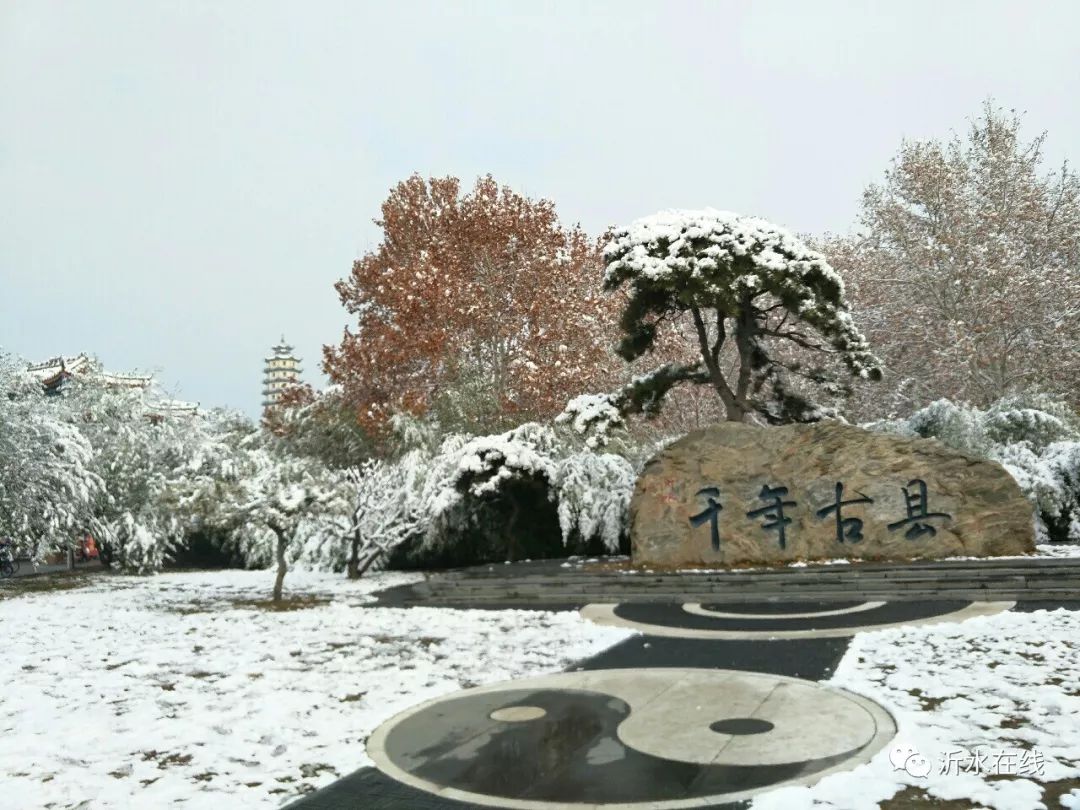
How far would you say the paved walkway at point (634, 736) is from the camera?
425 cm

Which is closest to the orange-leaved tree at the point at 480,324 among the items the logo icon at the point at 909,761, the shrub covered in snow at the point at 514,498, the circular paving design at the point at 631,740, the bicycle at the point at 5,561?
the shrub covered in snow at the point at 514,498

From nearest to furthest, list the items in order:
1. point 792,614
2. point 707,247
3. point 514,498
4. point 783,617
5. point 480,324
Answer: point 783,617 → point 792,614 → point 707,247 → point 514,498 → point 480,324

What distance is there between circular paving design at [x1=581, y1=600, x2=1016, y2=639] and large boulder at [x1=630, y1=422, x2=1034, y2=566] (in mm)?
2993

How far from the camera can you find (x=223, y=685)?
6.98 m

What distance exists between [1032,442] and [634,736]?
15524 millimetres

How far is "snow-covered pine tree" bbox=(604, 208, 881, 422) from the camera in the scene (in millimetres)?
14742

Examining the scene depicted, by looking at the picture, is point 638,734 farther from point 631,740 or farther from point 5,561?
point 5,561

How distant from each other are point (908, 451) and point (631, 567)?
16.1 ft

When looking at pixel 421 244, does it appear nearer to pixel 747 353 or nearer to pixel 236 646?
pixel 747 353

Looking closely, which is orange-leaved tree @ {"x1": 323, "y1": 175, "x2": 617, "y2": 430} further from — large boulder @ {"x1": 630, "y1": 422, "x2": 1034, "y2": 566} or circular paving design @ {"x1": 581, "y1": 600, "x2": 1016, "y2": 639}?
circular paving design @ {"x1": 581, "y1": 600, "x2": 1016, "y2": 639}

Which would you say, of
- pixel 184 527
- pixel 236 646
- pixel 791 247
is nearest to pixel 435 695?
pixel 236 646

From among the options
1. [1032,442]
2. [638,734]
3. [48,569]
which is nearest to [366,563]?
[638,734]

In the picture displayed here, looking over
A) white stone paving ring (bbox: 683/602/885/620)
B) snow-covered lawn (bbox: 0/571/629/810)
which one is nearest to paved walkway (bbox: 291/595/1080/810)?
snow-covered lawn (bbox: 0/571/629/810)

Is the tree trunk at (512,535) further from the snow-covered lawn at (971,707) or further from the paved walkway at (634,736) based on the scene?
the snow-covered lawn at (971,707)
